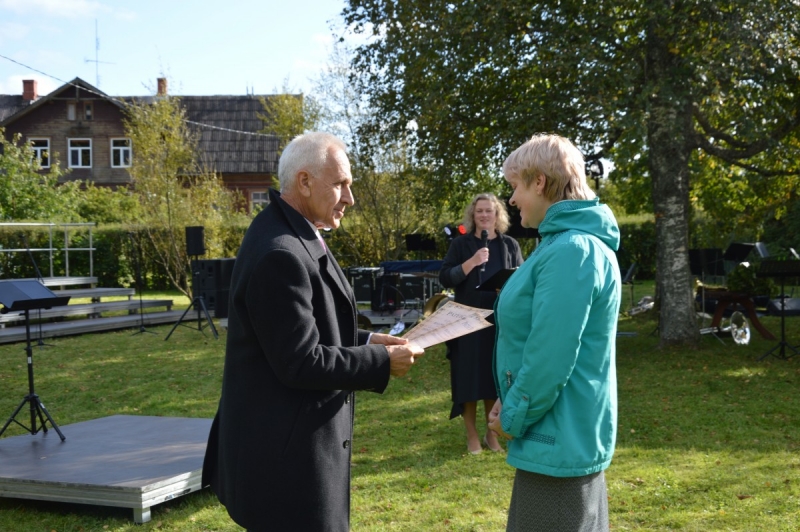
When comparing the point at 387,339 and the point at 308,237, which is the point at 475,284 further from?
the point at 308,237

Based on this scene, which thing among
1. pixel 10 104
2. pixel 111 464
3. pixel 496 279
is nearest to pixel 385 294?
pixel 496 279

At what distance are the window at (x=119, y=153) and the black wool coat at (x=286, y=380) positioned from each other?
41810mm

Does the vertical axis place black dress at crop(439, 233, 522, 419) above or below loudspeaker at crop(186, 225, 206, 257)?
below

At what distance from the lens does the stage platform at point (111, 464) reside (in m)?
5.13

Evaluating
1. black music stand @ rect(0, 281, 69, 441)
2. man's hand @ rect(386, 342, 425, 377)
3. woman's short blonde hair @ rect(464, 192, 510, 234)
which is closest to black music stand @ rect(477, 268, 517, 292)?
woman's short blonde hair @ rect(464, 192, 510, 234)

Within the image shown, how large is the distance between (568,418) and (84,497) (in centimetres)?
367

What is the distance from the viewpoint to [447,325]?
3.06m

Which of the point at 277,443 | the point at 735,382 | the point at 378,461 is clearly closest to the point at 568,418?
the point at 277,443

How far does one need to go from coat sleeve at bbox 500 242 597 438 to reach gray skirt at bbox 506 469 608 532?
0.77 ft

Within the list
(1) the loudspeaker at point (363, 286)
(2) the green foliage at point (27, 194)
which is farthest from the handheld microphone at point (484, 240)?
(2) the green foliage at point (27, 194)

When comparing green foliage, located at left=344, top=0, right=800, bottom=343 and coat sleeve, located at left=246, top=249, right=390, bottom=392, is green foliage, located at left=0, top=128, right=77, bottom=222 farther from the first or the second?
coat sleeve, located at left=246, top=249, right=390, bottom=392

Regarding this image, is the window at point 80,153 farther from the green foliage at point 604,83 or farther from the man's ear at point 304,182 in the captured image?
the man's ear at point 304,182

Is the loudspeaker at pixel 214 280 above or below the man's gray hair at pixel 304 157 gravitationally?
below

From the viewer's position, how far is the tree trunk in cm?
1144
